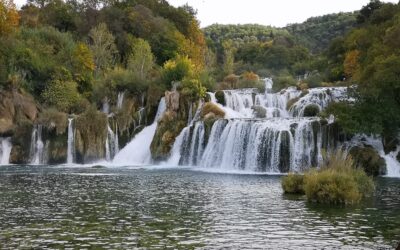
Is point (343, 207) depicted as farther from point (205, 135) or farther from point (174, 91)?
point (174, 91)

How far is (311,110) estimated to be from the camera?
A: 45781 mm

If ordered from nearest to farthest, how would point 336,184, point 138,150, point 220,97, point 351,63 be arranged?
point 336,184
point 138,150
point 220,97
point 351,63

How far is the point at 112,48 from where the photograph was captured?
67625 millimetres

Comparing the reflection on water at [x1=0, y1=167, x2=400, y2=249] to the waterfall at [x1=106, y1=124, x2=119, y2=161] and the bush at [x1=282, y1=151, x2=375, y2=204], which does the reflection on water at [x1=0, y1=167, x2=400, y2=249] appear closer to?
the bush at [x1=282, y1=151, x2=375, y2=204]

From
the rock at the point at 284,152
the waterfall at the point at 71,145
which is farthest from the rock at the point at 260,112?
the waterfall at the point at 71,145

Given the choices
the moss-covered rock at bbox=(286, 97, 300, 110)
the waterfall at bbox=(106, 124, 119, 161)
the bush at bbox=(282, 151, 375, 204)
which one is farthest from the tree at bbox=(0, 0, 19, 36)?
the bush at bbox=(282, 151, 375, 204)

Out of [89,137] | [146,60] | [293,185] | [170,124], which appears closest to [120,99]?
[89,137]

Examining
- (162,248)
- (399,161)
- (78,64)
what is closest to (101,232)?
(162,248)

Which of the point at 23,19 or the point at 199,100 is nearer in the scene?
the point at 199,100

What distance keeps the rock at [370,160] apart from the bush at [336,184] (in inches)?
530

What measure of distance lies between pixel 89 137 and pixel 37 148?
4.76m

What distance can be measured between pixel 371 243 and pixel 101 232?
7.09m

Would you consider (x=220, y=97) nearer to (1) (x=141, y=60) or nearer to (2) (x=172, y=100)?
(2) (x=172, y=100)

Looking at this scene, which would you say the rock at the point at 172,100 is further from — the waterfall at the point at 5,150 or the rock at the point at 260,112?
the waterfall at the point at 5,150
